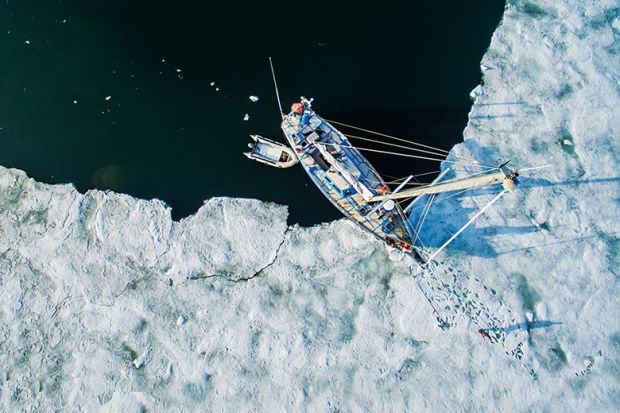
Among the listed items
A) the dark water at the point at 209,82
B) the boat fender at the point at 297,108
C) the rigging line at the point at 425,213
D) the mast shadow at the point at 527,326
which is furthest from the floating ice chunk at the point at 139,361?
the mast shadow at the point at 527,326

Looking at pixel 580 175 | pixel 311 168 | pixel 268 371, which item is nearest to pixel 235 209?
pixel 311 168

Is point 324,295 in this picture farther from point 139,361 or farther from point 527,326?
point 527,326

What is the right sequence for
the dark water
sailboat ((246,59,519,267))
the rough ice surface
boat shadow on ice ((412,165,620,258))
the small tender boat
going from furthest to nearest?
the dark water < the small tender boat < boat shadow on ice ((412,165,620,258)) < sailboat ((246,59,519,267)) < the rough ice surface

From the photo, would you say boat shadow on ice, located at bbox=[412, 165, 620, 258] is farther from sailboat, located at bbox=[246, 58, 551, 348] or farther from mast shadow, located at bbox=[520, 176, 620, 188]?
sailboat, located at bbox=[246, 58, 551, 348]

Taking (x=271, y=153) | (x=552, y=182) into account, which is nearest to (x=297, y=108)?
(x=271, y=153)

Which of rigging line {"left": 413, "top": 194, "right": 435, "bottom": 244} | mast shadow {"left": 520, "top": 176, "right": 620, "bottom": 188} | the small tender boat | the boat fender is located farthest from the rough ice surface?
the boat fender

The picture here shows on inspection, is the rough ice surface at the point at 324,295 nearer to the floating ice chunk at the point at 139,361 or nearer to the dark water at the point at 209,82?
the floating ice chunk at the point at 139,361

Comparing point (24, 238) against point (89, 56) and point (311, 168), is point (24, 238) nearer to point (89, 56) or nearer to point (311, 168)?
point (89, 56)
